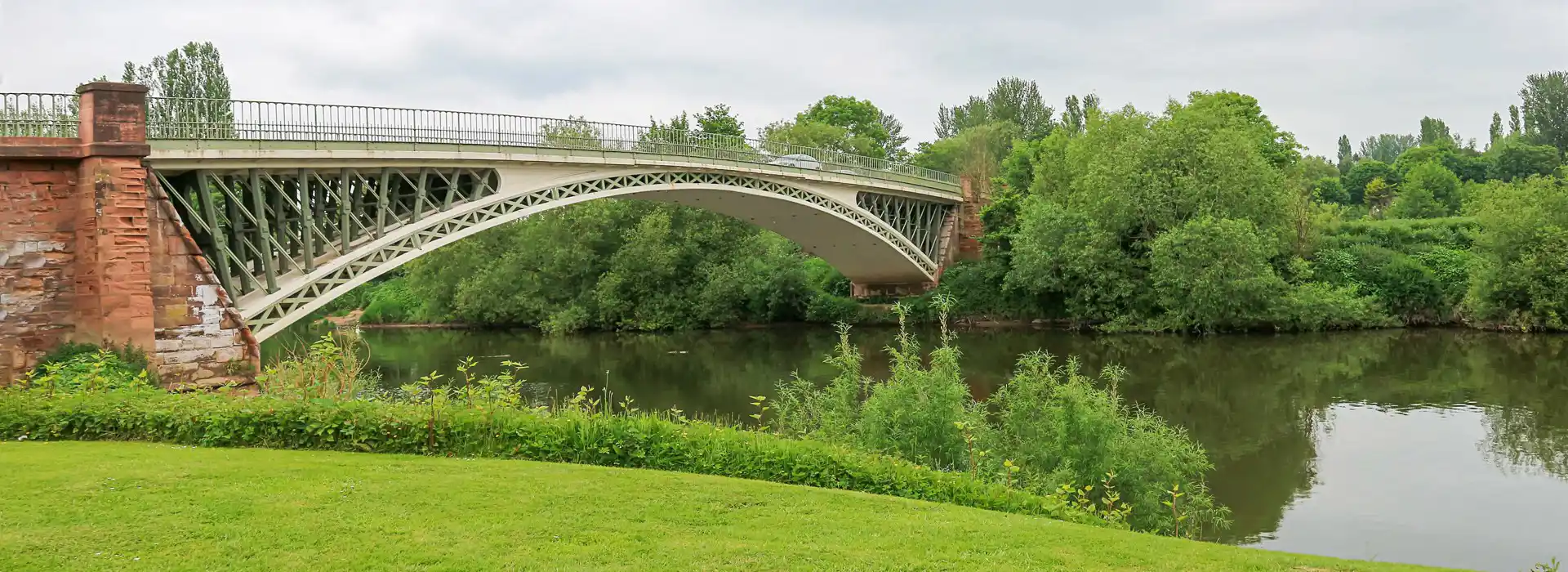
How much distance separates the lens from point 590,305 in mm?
40781

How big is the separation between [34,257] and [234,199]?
3642mm

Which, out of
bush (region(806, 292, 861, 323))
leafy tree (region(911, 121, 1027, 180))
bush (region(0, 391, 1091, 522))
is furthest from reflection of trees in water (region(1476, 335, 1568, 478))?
leafy tree (region(911, 121, 1027, 180))

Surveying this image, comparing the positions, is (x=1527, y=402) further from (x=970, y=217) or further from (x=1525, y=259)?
(x=970, y=217)

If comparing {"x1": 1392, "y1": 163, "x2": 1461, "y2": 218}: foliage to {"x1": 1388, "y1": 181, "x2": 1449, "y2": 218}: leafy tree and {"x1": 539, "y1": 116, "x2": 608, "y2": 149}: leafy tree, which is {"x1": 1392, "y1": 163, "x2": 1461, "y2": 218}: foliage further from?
{"x1": 539, "y1": 116, "x2": 608, "y2": 149}: leafy tree

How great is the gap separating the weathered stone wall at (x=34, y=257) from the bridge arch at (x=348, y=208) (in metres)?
1.51

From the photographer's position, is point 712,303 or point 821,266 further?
point 821,266

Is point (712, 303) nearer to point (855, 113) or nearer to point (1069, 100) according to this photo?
point (855, 113)

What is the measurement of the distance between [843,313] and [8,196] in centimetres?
3039

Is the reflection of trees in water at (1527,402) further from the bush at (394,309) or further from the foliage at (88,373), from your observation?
the bush at (394,309)

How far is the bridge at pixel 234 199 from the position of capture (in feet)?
44.9

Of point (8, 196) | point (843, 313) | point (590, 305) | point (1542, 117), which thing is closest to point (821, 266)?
point (843, 313)

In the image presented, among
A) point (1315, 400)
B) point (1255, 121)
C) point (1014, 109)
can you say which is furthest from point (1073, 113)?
point (1315, 400)

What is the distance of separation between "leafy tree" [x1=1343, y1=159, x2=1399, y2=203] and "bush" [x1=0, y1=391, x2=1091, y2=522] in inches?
2712

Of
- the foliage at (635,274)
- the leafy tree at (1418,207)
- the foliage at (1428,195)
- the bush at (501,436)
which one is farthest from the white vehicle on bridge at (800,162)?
the leafy tree at (1418,207)
